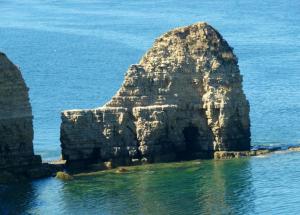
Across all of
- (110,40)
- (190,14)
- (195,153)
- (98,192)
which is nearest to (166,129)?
(195,153)

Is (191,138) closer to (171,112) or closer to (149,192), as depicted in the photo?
(171,112)

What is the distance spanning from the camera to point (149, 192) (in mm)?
92938

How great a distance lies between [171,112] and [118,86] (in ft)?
125

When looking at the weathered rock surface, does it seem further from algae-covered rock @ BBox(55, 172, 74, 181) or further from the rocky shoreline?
algae-covered rock @ BBox(55, 172, 74, 181)

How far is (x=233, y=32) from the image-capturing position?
579ft

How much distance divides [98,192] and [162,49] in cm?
1314

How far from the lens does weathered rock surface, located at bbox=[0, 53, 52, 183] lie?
96.3 m

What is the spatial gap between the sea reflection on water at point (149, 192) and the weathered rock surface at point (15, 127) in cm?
167

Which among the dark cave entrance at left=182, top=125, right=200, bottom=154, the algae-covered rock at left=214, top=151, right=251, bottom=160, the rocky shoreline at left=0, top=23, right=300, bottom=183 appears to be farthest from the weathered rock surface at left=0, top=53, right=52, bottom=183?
the algae-covered rock at left=214, top=151, right=251, bottom=160

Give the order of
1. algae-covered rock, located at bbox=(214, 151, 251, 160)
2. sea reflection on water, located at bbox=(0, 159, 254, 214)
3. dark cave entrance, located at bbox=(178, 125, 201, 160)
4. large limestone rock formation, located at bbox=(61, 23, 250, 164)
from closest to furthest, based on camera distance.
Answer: sea reflection on water, located at bbox=(0, 159, 254, 214) < large limestone rock formation, located at bbox=(61, 23, 250, 164) < algae-covered rock, located at bbox=(214, 151, 251, 160) < dark cave entrance, located at bbox=(178, 125, 201, 160)

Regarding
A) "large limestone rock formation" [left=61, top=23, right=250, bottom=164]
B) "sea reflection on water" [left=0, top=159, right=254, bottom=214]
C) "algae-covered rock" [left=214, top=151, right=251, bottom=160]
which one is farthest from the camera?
"algae-covered rock" [left=214, top=151, right=251, bottom=160]

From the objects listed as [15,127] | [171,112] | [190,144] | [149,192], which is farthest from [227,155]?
[15,127]

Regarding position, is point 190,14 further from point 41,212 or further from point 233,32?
point 41,212

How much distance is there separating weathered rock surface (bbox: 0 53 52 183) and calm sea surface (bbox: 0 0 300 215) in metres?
1.75
